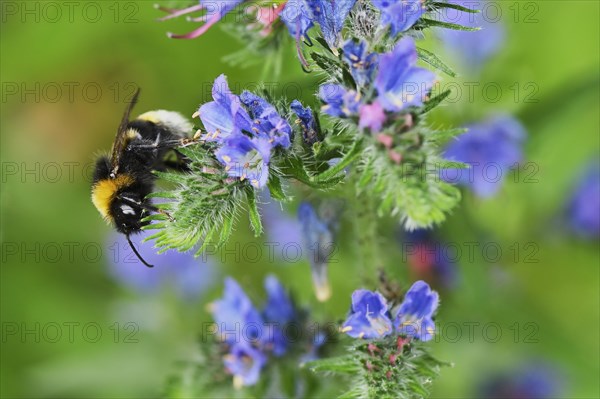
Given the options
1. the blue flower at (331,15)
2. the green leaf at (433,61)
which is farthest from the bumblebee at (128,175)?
the green leaf at (433,61)

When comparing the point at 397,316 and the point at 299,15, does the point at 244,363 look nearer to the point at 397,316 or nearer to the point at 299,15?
the point at 397,316

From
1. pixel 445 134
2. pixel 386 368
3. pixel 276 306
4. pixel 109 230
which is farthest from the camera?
pixel 109 230

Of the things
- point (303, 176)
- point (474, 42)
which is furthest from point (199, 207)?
Answer: point (474, 42)

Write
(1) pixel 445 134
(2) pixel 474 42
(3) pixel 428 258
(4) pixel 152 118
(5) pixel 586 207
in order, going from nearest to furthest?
(1) pixel 445 134, (4) pixel 152 118, (3) pixel 428 258, (2) pixel 474 42, (5) pixel 586 207

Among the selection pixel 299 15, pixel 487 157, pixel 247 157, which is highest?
pixel 299 15

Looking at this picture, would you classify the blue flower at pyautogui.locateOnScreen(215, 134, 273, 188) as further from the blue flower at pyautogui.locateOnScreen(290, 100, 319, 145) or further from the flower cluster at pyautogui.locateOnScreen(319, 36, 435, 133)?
the flower cluster at pyautogui.locateOnScreen(319, 36, 435, 133)

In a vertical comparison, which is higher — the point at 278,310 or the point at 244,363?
the point at 278,310

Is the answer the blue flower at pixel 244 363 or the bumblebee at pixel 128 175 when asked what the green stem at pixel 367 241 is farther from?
the bumblebee at pixel 128 175

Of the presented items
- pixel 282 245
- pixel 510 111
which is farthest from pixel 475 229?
pixel 282 245

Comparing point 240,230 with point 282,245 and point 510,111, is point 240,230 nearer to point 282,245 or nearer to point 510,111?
point 282,245
